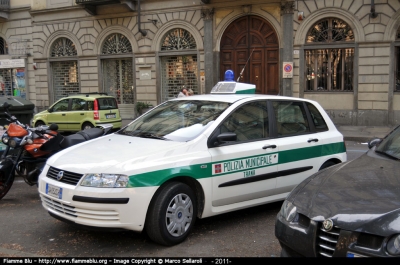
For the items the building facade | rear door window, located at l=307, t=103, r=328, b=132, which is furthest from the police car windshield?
the building facade

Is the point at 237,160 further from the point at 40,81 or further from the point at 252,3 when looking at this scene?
the point at 40,81

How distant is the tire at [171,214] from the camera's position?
4336 millimetres

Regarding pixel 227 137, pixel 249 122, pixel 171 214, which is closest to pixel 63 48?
pixel 249 122

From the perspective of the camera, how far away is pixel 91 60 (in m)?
22.2

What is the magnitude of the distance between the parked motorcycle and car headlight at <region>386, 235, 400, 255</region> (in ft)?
16.5

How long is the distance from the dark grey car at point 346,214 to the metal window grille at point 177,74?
54.0 ft

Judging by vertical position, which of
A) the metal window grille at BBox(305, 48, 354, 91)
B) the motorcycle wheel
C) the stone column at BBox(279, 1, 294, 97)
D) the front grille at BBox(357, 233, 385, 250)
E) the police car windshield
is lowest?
the motorcycle wheel

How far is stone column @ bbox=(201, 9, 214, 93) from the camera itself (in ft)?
62.6

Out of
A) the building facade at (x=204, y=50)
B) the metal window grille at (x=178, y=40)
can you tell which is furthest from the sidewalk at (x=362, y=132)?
the metal window grille at (x=178, y=40)

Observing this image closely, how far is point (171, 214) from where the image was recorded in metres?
4.47

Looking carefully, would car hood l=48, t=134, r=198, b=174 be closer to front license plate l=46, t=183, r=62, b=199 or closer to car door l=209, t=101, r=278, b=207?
front license plate l=46, t=183, r=62, b=199

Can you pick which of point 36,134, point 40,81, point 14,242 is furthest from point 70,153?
point 40,81

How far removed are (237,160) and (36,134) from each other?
10.9 ft

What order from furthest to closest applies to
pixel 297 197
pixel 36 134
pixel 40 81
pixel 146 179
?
pixel 40 81 → pixel 36 134 → pixel 146 179 → pixel 297 197
